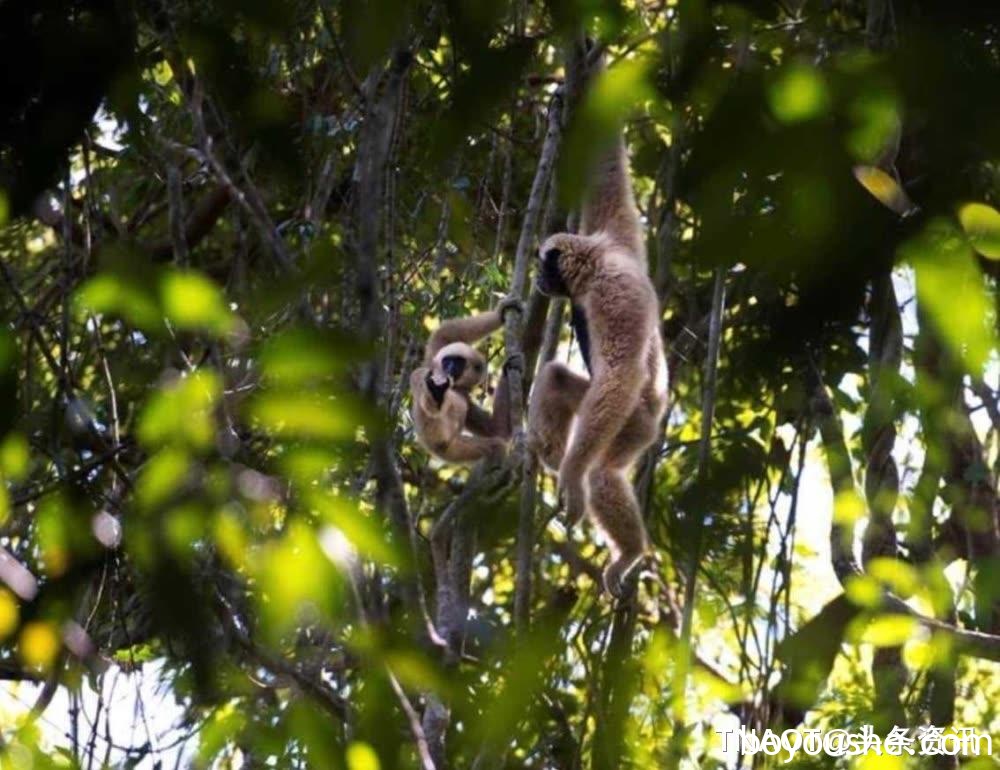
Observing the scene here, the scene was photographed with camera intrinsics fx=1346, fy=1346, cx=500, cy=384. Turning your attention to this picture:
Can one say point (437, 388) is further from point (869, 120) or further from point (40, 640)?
point (869, 120)

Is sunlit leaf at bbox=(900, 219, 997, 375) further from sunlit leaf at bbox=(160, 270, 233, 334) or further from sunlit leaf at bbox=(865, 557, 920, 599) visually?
sunlit leaf at bbox=(865, 557, 920, 599)

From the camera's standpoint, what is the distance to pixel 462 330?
719cm

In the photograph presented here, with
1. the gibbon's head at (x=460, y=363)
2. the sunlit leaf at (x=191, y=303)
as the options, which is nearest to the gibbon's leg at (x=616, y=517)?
the gibbon's head at (x=460, y=363)

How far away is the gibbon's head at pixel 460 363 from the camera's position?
7.17 m

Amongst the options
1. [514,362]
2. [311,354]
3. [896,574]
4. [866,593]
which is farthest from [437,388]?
[311,354]

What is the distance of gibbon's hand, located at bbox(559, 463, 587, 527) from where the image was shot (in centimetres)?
621

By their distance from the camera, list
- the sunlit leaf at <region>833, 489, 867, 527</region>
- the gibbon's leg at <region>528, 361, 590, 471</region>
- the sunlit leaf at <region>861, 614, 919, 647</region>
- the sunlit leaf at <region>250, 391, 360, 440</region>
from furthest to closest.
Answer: the gibbon's leg at <region>528, 361, 590, 471</region> < the sunlit leaf at <region>833, 489, 867, 527</region> < the sunlit leaf at <region>861, 614, 919, 647</region> < the sunlit leaf at <region>250, 391, 360, 440</region>

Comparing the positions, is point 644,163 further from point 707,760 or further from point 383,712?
point 383,712

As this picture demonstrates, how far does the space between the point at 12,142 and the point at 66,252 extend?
156 cm

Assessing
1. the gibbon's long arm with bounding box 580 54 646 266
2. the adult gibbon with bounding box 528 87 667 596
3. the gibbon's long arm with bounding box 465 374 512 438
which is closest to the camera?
the adult gibbon with bounding box 528 87 667 596

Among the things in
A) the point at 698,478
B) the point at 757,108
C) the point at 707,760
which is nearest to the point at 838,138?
the point at 757,108

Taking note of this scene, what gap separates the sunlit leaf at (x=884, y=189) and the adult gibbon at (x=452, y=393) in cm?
585

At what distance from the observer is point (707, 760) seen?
237 inches

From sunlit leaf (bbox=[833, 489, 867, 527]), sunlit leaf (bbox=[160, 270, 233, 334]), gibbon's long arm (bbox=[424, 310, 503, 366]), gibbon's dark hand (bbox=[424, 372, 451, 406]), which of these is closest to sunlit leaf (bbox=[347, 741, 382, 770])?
sunlit leaf (bbox=[160, 270, 233, 334])
